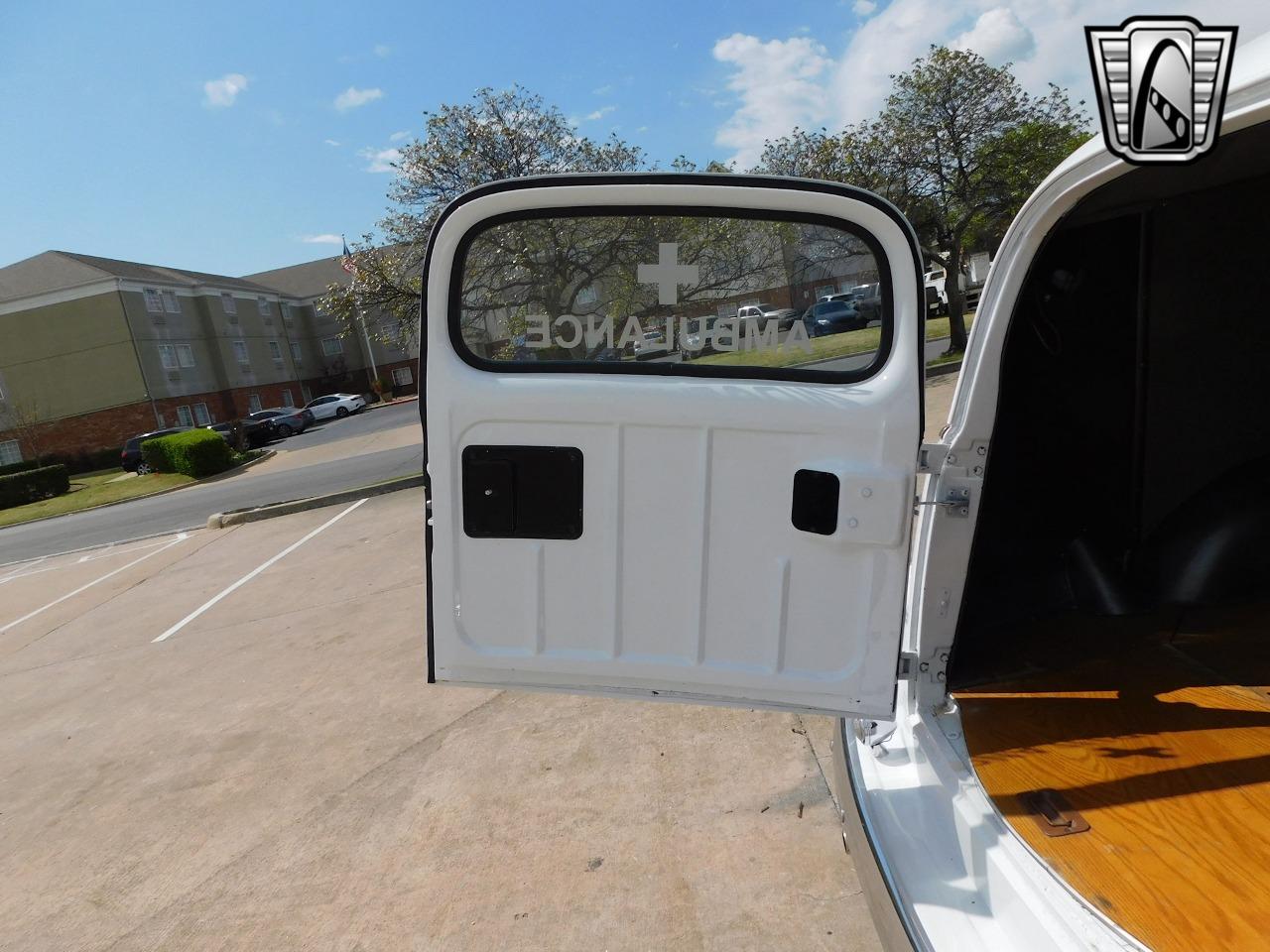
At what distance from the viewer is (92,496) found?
921 inches

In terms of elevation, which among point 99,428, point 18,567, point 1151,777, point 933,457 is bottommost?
point 99,428

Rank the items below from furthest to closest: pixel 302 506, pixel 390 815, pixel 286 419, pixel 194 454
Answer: pixel 286 419 → pixel 194 454 → pixel 302 506 → pixel 390 815

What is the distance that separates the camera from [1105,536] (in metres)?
3.34

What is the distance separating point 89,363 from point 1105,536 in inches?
1722

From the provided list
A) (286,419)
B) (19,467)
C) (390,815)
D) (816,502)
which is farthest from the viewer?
(286,419)

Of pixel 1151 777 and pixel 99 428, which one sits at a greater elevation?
pixel 1151 777

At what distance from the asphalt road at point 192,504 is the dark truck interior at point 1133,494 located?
1122cm

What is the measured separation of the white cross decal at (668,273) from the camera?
6.82 feet

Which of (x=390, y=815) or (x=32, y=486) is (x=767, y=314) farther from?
(x=32, y=486)

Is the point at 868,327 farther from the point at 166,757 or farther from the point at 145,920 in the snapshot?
the point at 166,757

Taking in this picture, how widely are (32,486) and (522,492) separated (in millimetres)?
30228

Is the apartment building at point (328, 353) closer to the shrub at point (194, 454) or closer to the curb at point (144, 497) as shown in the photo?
the shrub at point (194, 454)

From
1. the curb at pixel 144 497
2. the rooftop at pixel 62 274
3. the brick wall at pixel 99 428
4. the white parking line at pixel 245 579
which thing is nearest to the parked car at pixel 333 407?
the brick wall at pixel 99 428

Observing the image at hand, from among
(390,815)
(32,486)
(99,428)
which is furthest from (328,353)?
(390,815)
